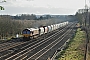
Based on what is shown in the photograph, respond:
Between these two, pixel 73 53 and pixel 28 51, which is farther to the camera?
pixel 28 51

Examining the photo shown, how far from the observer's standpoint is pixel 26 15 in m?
186

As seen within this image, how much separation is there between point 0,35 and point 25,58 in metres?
26.7

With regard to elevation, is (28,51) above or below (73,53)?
above

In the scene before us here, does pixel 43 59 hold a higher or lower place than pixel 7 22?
lower

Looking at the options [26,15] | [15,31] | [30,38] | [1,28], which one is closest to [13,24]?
[15,31]

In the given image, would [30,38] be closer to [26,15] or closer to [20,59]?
[20,59]

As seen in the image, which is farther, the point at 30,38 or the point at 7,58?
the point at 30,38

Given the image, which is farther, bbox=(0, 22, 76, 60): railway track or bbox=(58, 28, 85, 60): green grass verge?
bbox=(0, 22, 76, 60): railway track

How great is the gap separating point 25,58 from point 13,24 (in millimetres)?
32916

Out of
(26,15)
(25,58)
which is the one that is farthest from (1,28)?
(26,15)

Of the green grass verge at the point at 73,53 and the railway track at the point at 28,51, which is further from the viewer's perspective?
the railway track at the point at 28,51

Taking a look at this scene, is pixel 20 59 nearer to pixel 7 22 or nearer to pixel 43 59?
pixel 43 59

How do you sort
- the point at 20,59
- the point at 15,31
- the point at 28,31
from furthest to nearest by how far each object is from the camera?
the point at 15,31, the point at 28,31, the point at 20,59

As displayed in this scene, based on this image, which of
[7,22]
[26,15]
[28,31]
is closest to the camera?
[28,31]
